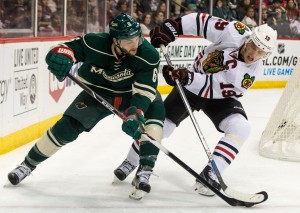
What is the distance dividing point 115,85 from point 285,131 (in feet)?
5.58

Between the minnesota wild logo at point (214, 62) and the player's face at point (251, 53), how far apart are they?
0.13 metres

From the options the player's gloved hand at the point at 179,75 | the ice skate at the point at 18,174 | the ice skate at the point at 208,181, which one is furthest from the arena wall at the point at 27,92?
the ice skate at the point at 208,181

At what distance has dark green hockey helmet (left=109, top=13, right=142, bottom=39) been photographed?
3.13 meters

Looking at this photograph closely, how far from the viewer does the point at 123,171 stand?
3664 millimetres

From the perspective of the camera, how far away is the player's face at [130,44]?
3.16m

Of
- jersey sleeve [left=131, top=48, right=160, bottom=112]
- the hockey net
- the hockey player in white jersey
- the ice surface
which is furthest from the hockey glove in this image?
the hockey net

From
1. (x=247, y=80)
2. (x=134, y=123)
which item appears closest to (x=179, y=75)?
(x=247, y=80)

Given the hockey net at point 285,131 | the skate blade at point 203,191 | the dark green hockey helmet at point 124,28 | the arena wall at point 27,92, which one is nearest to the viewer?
the dark green hockey helmet at point 124,28

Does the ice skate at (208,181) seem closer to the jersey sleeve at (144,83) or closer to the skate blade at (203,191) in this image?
the skate blade at (203,191)

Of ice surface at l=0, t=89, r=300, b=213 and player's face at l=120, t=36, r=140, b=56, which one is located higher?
player's face at l=120, t=36, r=140, b=56

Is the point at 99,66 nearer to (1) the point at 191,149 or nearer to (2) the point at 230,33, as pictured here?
(2) the point at 230,33

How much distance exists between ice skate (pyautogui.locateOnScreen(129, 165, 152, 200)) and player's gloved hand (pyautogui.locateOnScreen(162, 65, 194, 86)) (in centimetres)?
44

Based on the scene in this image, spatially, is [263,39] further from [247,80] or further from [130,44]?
[130,44]

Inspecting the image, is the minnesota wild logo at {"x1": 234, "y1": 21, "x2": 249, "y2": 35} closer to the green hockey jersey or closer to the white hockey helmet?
the white hockey helmet
